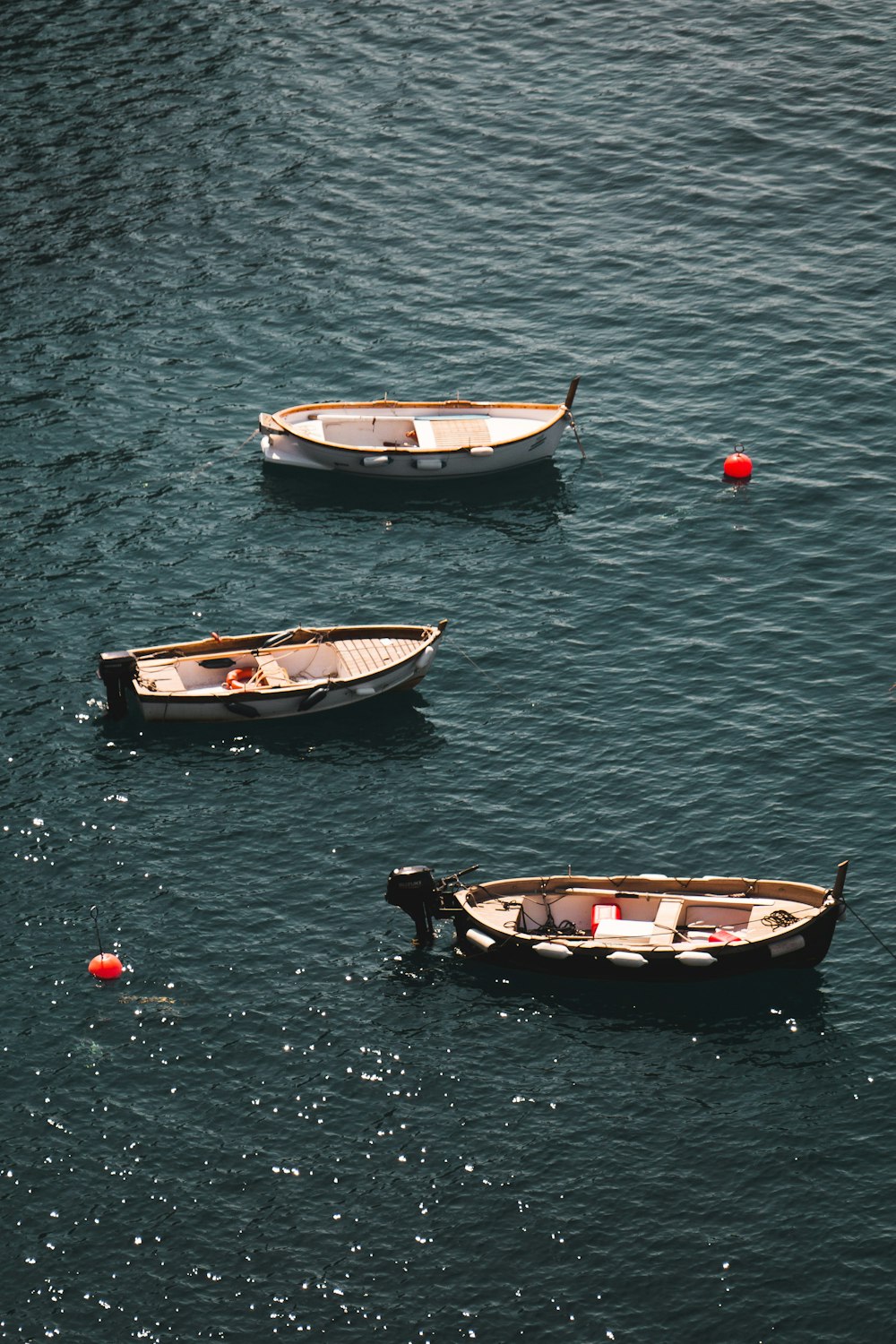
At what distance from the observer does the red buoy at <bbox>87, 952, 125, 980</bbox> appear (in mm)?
72375

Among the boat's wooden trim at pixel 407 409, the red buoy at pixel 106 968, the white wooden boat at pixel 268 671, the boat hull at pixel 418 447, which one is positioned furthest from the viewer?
the boat hull at pixel 418 447

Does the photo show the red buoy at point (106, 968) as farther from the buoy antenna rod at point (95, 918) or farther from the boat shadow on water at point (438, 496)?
the boat shadow on water at point (438, 496)

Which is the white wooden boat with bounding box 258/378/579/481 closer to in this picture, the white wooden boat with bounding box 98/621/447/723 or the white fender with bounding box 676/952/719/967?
the white wooden boat with bounding box 98/621/447/723

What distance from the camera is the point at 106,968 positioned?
72375 mm

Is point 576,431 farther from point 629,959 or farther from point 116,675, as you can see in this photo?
point 629,959

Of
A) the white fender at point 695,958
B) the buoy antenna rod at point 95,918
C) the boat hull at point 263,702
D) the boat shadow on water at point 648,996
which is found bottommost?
the boat shadow on water at point 648,996

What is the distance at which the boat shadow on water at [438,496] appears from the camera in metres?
97.9

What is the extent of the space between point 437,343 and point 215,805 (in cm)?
3703

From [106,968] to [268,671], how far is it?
17.7m

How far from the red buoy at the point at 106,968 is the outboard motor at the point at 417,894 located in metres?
10.0

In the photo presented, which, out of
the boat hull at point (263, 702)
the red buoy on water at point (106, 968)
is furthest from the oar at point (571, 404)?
the red buoy on water at point (106, 968)

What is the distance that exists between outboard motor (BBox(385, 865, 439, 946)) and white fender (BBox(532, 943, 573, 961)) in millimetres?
4362

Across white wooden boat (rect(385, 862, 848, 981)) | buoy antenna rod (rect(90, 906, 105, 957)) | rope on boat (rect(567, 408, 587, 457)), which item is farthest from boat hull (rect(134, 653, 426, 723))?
rope on boat (rect(567, 408, 587, 457))

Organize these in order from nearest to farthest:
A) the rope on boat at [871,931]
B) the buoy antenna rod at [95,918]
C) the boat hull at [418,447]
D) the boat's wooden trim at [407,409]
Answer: the rope on boat at [871,931], the buoy antenna rod at [95,918], the boat's wooden trim at [407,409], the boat hull at [418,447]
